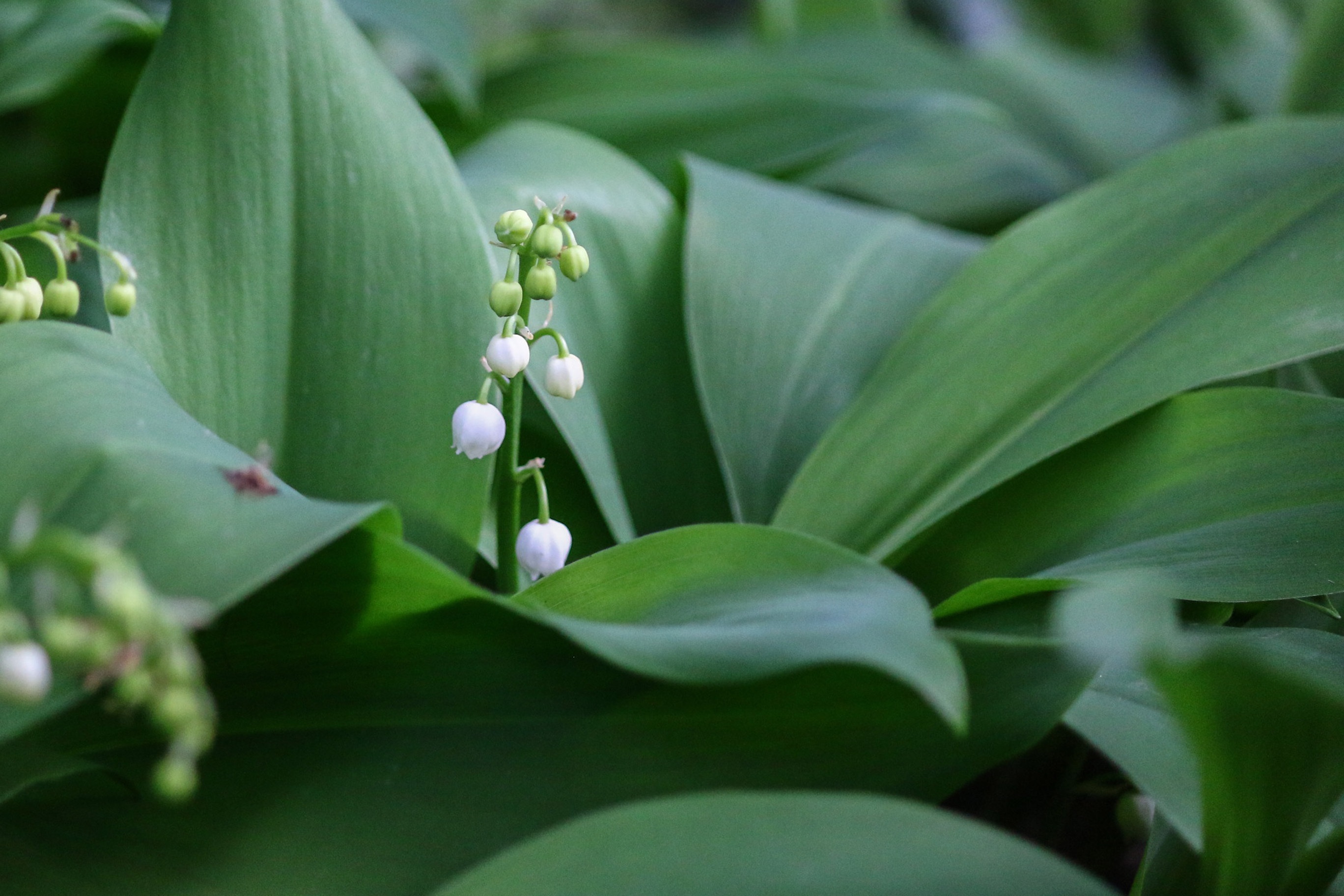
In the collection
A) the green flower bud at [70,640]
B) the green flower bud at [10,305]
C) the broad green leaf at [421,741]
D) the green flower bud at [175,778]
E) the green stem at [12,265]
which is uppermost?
the green stem at [12,265]

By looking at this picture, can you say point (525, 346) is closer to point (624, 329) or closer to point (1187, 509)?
point (624, 329)

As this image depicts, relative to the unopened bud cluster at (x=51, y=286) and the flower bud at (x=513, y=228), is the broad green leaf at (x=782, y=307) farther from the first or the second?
the unopened bud cluster at (x=51, y=286)

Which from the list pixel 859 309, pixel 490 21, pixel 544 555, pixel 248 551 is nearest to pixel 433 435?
pixel 544 555

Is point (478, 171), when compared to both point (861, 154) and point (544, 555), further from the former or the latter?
point (861, 154)

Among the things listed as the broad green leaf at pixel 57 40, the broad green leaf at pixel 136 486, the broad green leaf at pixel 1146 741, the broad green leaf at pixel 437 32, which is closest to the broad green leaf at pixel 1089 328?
the broad green leaf at pixel 1146 741

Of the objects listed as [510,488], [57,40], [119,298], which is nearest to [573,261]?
[510,488]

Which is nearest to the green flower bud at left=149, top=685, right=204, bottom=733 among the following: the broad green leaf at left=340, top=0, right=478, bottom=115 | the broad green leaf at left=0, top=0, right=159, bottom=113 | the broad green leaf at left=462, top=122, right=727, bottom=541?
the broad green leaf at left=462, top=122, right=727, bottom=541
